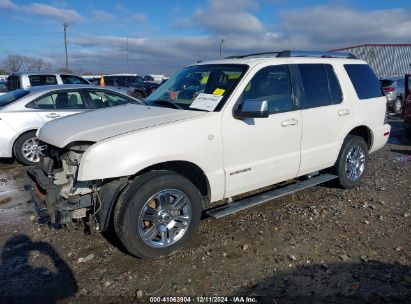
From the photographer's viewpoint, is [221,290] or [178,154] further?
[178,154]

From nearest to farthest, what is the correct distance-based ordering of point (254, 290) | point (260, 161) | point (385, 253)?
1. point (254, 290)
2. point (385, 253)
3. point (260, 161)

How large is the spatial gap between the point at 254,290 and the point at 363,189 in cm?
336

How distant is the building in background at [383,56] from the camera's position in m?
26.3

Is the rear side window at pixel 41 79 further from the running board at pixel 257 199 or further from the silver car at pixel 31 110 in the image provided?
the running board at pixel 257 199

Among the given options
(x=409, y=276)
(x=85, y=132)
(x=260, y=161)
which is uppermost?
(x=85, y=132)

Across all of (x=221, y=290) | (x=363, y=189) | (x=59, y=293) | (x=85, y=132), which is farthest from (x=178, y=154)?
(x=363, y=189)

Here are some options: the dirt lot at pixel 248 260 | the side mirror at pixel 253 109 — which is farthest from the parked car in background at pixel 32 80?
the side mirror at pixel 253 109

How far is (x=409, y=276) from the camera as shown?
338 cm

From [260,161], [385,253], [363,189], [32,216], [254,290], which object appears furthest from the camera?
[363,189]

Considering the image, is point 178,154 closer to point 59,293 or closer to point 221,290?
point 221,290

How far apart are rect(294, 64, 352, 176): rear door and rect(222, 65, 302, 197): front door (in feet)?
0.59

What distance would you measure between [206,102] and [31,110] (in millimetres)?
4898

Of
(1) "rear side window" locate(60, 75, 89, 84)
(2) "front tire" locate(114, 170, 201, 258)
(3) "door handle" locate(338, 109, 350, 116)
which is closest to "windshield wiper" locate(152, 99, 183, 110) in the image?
(2) "front tire" locate(114, 170, 201, 258)

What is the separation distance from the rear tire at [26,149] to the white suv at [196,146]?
12.1 ft
